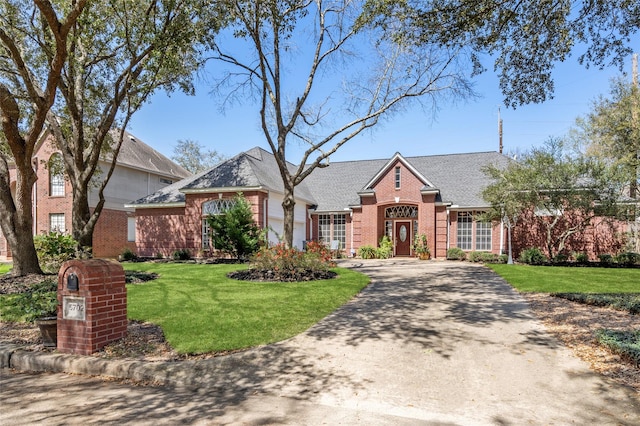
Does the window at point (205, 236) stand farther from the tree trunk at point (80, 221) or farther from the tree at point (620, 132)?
the tree at point (620, 132)

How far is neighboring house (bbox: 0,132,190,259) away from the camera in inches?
933

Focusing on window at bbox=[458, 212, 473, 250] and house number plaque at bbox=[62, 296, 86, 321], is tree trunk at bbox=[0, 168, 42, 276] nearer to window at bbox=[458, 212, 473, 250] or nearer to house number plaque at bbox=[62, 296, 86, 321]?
house number plaque at bbox=[62, 296, 86, 321]

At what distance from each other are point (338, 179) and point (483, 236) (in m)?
10.6

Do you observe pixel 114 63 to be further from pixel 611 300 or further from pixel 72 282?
pixel 611 300

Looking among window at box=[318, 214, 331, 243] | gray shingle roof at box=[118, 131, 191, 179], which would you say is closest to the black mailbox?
window at box=[318, 214, 331, 243]

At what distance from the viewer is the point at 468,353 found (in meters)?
5.33

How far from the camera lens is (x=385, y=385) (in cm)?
443

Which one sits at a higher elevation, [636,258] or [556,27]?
[556,27]

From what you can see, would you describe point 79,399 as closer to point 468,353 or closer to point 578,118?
point 468,353

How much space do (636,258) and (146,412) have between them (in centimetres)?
2106

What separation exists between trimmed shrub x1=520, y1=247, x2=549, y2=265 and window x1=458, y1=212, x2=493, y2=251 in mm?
2603

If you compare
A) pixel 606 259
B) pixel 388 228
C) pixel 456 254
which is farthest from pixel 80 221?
pixel 606 259

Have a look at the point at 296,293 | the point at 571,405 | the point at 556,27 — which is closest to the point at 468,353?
the point at 571,405

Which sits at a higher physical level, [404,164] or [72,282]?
[404,164]
